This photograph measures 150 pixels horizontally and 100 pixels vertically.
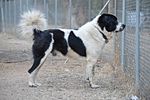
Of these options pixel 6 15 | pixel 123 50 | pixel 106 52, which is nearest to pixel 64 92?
pixel 123 50

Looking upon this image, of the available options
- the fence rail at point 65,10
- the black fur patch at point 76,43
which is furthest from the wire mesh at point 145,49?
the fence rail at point 65,10

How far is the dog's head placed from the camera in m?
9.11

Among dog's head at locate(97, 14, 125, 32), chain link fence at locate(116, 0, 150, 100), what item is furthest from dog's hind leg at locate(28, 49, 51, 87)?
chain link fence at locate(116, 0, 150, 100)

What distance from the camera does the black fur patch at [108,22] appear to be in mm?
9109

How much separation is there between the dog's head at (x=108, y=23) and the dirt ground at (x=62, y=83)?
108cm

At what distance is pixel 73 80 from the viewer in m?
9.91

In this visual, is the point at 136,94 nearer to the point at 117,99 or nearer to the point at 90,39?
the point at 117,99

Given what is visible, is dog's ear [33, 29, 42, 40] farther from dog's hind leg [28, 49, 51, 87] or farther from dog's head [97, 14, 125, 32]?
dog's head [97, 14, 125, 32]

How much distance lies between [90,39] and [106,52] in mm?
4176

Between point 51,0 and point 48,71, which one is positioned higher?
point 51,0

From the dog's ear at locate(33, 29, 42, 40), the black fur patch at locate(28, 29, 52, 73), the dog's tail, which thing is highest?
the dog's tail

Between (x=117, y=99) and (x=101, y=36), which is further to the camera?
(x=101, y=36)

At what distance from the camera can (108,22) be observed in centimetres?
912

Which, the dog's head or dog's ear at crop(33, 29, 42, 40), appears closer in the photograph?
the dog's head
